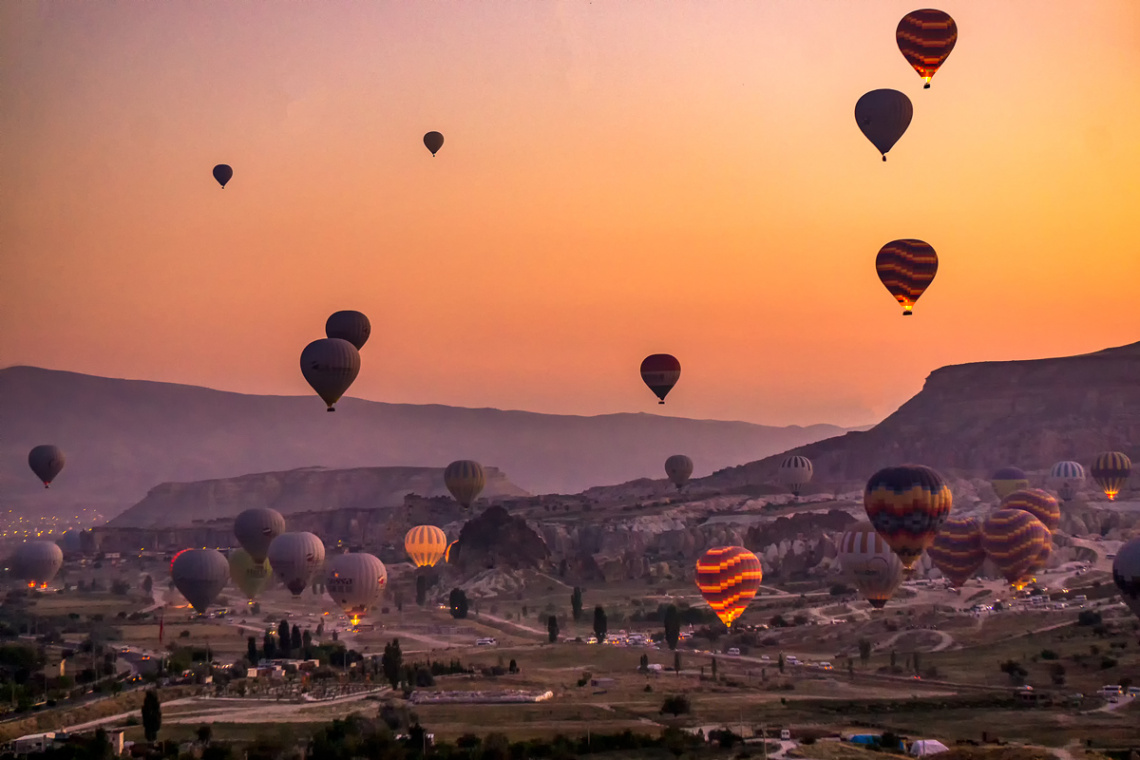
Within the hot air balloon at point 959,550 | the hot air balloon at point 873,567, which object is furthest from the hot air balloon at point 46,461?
the hot air balloon at point 873,567

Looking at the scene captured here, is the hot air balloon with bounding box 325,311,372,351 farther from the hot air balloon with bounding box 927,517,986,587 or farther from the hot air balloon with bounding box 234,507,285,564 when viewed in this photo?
the hot air balloon with bounding box 927,517,986,587

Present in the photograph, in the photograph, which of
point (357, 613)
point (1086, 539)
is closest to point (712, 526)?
point (1086, 539)

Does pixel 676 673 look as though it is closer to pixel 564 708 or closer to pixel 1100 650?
pixel 564 708

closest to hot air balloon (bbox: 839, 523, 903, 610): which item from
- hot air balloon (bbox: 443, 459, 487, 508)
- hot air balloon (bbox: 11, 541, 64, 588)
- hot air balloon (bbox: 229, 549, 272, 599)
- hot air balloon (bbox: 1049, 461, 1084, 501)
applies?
hot air balloon (bbox: 443, 459, 487, 508)

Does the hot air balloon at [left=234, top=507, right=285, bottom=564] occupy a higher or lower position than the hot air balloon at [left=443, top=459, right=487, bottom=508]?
lower

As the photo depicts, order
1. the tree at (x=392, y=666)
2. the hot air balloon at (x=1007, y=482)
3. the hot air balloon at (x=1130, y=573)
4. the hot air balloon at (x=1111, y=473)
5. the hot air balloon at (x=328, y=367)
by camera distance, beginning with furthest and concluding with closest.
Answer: the hot air balloon at (x=1111, y=473) → the hot air balloon at (x=1007, y=482) → the hot air balloon at (x=328, y=367) → the tree at (x=392, y=666) → the hot air balloon at (x=1130, y=573)

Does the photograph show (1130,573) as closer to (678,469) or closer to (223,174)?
(223,174)

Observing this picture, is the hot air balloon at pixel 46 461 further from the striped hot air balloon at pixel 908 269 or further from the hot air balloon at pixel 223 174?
the striped hot air balloon at pixel 908 269
